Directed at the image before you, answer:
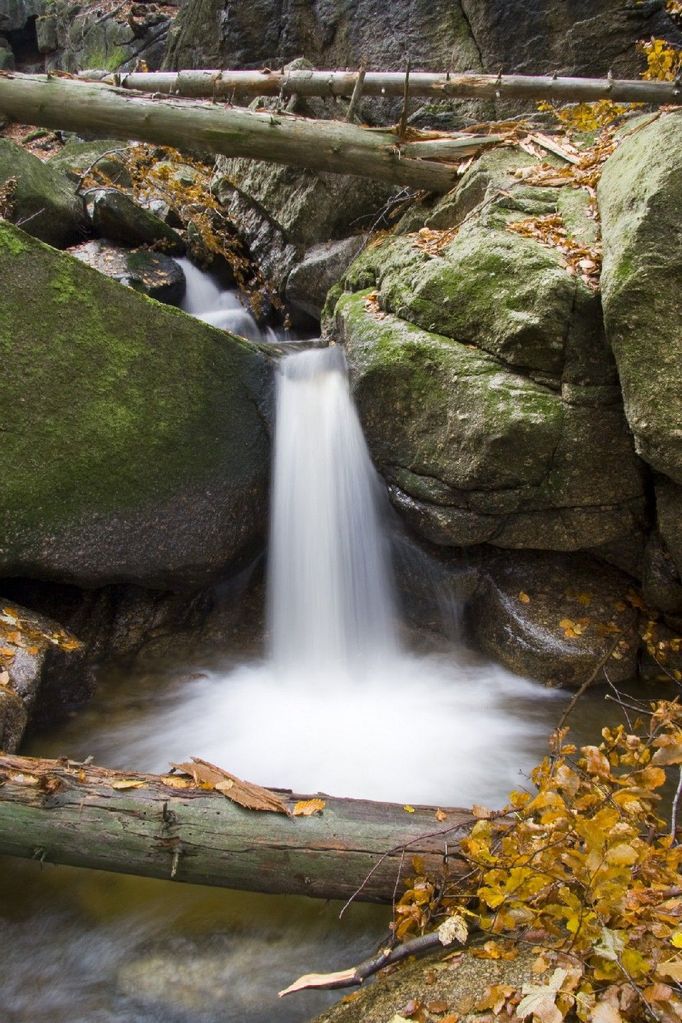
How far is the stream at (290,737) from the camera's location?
2.69 meters

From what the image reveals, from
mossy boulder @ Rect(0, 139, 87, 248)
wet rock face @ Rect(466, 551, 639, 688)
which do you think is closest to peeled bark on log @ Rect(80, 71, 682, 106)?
mossy boulder @ Rect(0, 139, 87, 248)

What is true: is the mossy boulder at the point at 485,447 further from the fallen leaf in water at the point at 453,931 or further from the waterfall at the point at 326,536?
the fallen leaf in water at the point at 453,931

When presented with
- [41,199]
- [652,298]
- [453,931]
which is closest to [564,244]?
[652,298]

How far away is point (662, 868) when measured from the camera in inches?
96.7

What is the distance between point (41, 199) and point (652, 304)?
26.9 ft

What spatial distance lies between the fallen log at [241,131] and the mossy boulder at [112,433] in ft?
9.12

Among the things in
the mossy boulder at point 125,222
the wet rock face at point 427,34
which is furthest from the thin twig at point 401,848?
the mossy boulder at point 125,222

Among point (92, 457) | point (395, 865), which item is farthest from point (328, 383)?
point (395, 865)

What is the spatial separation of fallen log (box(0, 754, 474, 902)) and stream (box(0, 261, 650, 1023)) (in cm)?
36

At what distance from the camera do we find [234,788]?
2.80m

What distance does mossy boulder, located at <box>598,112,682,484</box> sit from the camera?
390 cm

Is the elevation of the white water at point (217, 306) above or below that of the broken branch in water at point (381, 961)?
above

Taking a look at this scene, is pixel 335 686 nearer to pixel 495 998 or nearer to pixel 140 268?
pixel 495 998

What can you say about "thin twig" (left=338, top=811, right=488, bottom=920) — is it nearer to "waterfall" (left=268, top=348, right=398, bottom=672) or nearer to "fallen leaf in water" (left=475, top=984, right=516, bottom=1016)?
"fallen leaf in water" (left=475, top=984, right=516, bottom=1016)
